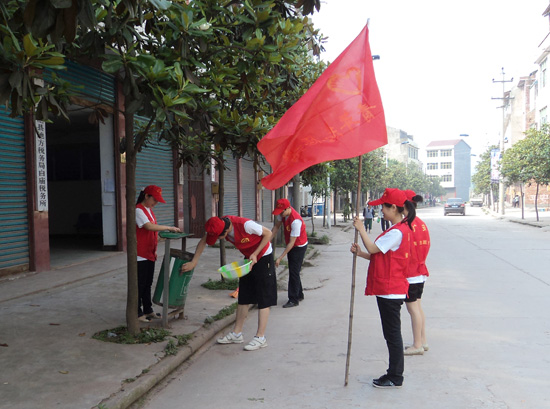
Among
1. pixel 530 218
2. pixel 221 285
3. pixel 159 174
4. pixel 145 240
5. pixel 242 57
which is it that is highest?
pixel 242 57

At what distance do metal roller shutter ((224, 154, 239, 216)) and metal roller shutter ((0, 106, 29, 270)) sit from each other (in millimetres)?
11992

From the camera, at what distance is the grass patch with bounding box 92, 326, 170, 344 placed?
18.0ft

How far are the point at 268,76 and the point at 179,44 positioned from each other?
1.78m

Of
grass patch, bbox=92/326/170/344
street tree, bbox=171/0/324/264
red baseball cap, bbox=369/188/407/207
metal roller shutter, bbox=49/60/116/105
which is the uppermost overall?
metal roller shutter, bbox=49/60/116/105

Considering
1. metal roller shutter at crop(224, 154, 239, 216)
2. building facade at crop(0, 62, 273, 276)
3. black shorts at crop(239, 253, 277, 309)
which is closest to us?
black shorts at crop(239, 253, 277, 309)

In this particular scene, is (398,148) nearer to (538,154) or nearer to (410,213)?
(538,154)

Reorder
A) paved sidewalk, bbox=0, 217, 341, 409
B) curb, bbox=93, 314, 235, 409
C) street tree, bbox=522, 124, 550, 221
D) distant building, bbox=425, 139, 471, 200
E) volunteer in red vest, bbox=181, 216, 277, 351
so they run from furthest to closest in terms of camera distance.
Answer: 1. distant building, bbox=425, 139, 471, 200
2. street tree, bbox=522, 124, 550, 221
3. volunteer in red vest, bbox=181, 216, 277, 351
4. paved sidewalk, bbox=0, 217, 341, 409
5. curb, bbox=93, 314, 235, 409

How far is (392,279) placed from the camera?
4352mm

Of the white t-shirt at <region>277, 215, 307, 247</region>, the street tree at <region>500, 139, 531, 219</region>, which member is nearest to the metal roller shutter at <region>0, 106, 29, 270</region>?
the white t-shirt at <region>277, 215, 307, 247</region>

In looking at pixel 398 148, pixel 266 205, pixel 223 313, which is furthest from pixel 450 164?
pixel 223 313

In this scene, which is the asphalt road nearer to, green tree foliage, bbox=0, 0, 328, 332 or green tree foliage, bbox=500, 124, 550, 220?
green tree foliage, bbox=0, 0, 328, 332

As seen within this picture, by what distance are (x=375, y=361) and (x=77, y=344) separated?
3.13m

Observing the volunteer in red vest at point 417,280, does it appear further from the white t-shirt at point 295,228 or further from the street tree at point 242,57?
the white t-shirt at point 295,228

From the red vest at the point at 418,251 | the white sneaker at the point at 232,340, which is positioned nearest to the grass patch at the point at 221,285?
the white sneaker at the point at 232,340
